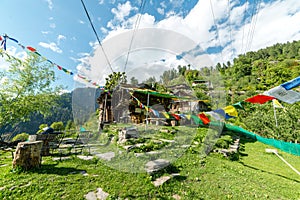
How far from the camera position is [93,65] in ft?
18.4

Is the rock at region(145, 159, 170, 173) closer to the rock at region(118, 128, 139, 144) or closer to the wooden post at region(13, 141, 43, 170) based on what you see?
the rock at region(118, 128, 139, 144)

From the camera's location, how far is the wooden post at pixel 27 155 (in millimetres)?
3717

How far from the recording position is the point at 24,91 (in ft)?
37.7

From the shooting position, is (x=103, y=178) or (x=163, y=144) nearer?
(x=103, y=178)

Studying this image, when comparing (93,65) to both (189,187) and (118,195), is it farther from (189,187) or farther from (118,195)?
(189,187)

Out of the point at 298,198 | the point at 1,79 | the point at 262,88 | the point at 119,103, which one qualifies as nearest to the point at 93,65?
the point at 298,198

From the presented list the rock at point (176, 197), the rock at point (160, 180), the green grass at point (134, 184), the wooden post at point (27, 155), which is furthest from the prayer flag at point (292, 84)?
the wooden post at point (27, 155)

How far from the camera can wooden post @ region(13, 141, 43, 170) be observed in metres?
3.72

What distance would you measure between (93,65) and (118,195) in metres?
4.85

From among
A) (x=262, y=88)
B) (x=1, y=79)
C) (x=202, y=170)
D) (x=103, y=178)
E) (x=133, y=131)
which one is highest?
(x=262, y=88)

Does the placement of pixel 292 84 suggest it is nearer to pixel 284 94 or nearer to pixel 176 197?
pixel 284 94

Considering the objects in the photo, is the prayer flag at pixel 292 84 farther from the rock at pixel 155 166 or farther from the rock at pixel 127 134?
the rock at pixel 127 134

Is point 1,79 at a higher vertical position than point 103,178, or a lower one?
higher

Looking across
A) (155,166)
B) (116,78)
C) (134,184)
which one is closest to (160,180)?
(155,166)
